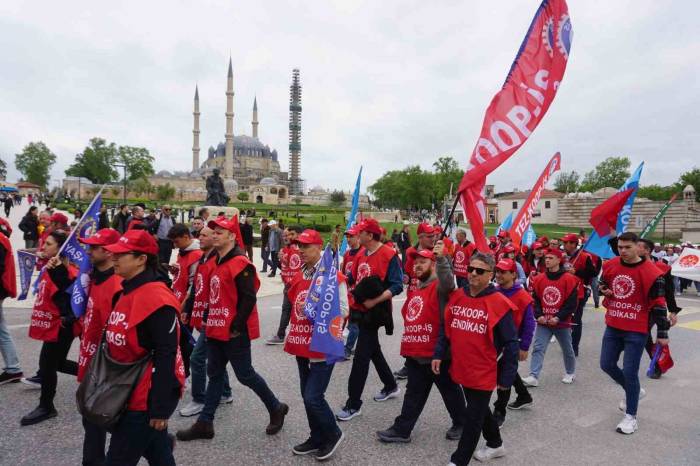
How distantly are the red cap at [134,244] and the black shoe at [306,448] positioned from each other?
2.06 meters

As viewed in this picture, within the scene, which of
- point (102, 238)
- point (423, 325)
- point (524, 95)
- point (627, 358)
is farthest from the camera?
point (524, 95)

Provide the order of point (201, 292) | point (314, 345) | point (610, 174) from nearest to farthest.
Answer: point (314, 345), point (201, 292), point (610, 174)

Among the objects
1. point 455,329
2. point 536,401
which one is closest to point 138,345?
point 455,329

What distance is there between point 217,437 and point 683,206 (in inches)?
2314

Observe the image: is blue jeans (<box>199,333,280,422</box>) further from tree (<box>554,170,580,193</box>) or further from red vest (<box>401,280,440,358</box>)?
tree (<box>554,170,580,193</box>)

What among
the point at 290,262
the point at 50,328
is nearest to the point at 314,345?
the point at 50,328

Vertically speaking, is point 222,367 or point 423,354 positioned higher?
point 423,354

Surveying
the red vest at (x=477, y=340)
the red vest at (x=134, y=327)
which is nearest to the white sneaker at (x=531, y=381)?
the red vest at (x=477, y=340)

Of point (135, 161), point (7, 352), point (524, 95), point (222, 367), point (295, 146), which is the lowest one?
point (7, 352)

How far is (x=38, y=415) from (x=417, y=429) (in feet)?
11.4

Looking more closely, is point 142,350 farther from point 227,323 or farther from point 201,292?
point 201,292

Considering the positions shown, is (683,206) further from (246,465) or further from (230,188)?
(230,188)

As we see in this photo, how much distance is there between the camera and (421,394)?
4.11m

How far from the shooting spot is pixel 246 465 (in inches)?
145
